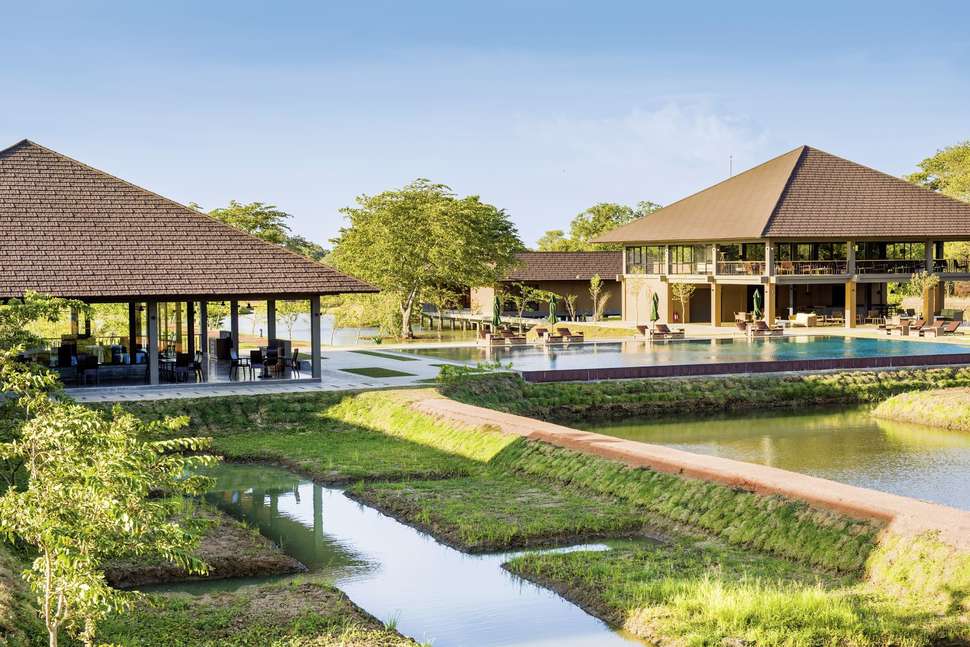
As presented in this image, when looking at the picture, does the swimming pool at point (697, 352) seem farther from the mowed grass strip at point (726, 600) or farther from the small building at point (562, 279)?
the small building at point (562, 279)

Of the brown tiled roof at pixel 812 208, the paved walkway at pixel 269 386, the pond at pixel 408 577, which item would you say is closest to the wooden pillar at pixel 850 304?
the brown tiled roof at pixel 812 208

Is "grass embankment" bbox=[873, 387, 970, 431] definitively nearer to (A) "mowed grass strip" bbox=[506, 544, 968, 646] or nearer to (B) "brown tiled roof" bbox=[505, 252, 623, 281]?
(A) "mowed grass strip" bbox=[506, 544, 968, 646]

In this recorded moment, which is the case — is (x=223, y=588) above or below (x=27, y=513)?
below

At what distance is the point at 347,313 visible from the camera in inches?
1813

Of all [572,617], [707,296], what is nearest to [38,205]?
[572,617]

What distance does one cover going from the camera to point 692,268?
163ft

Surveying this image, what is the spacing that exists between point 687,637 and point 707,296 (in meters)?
41.9

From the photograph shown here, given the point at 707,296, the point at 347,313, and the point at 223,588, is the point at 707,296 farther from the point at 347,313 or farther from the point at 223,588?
the point at 223,588

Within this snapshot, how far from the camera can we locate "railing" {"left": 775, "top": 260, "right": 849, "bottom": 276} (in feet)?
150

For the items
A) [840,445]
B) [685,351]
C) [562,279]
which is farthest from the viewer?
[562,279]

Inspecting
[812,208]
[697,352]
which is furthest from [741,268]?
[697,352]

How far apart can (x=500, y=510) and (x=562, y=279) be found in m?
40.1

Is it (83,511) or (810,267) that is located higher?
(810,267)

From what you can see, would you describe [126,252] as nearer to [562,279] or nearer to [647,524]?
[647,524]
